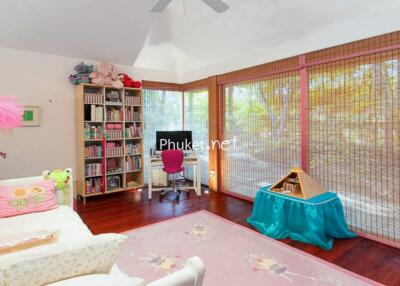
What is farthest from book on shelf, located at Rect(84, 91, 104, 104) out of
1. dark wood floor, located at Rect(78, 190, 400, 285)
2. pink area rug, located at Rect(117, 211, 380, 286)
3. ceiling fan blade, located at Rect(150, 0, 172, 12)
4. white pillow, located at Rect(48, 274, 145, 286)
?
white pillow, located at Rect(48, 274, 145, 286)

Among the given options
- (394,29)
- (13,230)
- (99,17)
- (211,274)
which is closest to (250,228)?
(211,274)

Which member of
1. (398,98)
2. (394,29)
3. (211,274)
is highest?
(394,29)

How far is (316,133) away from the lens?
123 inches

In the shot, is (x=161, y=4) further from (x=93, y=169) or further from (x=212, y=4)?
(x=93, y=169)

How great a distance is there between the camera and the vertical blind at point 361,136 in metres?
2.53

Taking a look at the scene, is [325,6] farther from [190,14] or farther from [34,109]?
[34,109]

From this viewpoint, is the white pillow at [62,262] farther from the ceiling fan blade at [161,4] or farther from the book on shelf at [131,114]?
the book on shelf at [131,114]

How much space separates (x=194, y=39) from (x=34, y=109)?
9.19ft

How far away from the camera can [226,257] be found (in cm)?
238

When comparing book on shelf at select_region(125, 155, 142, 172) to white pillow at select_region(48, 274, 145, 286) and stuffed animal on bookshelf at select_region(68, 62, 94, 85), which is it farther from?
white pillow at select_region(48, 274, 145, 286)

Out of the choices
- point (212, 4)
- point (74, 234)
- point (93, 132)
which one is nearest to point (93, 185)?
point (93, 132)

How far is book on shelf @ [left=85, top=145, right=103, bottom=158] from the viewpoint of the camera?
13.6 ft

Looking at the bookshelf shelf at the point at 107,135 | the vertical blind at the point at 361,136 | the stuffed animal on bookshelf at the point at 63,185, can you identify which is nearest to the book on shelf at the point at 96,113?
the bookshelf shelf at the point at 107,135

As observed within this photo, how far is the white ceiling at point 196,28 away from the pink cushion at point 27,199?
228cm
